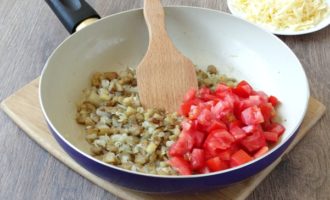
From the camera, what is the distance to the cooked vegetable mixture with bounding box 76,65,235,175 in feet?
3.27

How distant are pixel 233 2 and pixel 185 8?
319mm

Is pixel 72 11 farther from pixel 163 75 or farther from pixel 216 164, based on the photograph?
pixel 216 164

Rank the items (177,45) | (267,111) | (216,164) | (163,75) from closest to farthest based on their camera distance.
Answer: (216,164) < (267,111) < (163,75) < (177,45)

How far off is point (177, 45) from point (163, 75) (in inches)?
8.0

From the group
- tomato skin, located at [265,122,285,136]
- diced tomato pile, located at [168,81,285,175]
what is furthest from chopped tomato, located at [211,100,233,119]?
tomato skin, located at [265,122,285,136]

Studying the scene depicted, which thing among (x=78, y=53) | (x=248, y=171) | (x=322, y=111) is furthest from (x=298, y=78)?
(x=78, y=53)

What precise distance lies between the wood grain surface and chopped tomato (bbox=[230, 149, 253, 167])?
12 centimetres

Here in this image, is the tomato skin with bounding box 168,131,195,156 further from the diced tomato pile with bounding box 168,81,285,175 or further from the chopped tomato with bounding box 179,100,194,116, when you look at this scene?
the chopped tomato with bounding box 179,100,194,116

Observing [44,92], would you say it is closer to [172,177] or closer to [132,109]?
[132,109]

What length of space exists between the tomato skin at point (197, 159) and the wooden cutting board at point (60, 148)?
68 millimetres

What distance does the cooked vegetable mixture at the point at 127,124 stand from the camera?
1.00 metres

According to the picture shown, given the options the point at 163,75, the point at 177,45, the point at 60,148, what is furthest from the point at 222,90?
the point at 60,148

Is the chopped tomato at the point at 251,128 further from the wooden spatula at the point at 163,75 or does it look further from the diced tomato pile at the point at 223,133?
the wooden spatula at the point at 163,75

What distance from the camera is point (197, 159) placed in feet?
3.10
